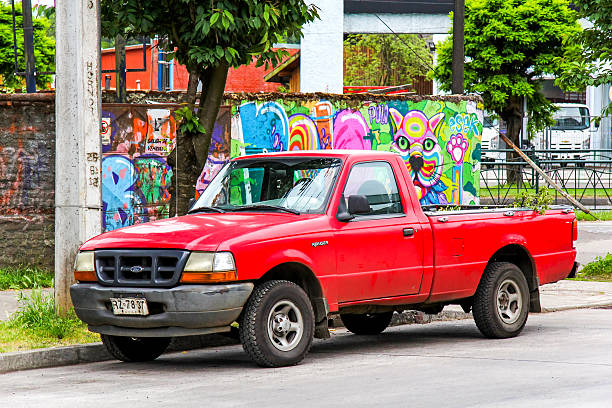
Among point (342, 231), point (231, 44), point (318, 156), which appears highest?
point (231, 44)

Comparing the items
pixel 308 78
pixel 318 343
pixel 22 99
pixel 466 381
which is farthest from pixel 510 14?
pixel 466 381

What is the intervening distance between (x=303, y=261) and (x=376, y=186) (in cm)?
141

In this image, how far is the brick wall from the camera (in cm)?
1393

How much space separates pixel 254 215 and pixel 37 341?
2.34 m

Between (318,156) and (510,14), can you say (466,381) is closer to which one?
(318,156)

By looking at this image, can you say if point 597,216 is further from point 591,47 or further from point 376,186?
point 376,186

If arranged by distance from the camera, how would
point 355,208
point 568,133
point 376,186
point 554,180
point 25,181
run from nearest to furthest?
point 355,208 → point 376,186 → point 25,181 → point 554,180 → point 568,133

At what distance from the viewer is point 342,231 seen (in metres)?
9.12

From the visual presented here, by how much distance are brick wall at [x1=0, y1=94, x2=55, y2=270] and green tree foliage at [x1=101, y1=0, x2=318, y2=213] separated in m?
2.20

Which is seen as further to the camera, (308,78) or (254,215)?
(308,78)

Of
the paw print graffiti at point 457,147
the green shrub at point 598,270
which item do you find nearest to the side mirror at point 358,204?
the green shrub at point 598,270

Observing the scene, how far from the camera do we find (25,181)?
1399cm

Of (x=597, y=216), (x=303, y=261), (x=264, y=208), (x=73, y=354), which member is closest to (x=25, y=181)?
(x=73, y=354)

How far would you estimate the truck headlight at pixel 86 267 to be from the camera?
8773 mm
